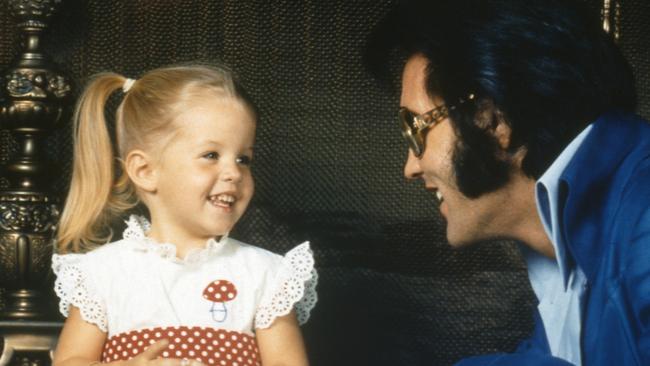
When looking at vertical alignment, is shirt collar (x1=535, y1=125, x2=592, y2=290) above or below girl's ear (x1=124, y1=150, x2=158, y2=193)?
above

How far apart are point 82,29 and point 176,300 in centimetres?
67

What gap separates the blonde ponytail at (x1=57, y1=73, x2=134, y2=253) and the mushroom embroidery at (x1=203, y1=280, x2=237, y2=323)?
0.26 m

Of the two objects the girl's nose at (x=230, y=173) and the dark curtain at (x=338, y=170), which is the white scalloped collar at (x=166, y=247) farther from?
the dark curtain at (x=338, y=170)

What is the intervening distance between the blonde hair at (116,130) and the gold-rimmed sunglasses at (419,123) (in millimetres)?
284

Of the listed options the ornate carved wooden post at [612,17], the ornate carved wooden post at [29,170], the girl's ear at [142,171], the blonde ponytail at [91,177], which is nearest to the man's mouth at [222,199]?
the girl's ear at [142,171]

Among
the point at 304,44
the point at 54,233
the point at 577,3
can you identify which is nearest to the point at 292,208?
the point at 304,44

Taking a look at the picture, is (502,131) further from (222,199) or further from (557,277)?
(222,199)

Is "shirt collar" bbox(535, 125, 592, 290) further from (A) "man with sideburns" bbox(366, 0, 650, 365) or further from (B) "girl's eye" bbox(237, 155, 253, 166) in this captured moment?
(B) "girl's eye" bbox(237, 155, 253, 166)

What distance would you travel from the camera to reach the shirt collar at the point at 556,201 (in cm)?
177

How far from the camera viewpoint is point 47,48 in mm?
2395

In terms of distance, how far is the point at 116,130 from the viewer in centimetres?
224

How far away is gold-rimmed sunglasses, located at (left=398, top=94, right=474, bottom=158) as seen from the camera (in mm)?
1959

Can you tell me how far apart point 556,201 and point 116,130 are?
877 millimetres

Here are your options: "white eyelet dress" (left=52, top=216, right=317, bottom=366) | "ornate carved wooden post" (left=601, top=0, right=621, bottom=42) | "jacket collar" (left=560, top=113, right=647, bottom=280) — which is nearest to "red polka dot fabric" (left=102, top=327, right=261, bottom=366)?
"white eyelet dress" (left=52, top=216, right=317, bottom=366)
